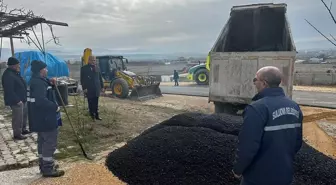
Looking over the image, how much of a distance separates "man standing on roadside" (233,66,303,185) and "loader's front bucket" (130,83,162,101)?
432 inches

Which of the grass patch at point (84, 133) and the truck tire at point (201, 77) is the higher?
the truck tire at point (201, 77)

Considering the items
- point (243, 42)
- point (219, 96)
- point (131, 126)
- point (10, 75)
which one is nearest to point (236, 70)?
point (219, 96)

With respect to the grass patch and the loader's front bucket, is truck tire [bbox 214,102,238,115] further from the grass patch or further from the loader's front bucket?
the loader's front bucket

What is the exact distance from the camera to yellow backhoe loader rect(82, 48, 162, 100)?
1355cm

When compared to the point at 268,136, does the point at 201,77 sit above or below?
below

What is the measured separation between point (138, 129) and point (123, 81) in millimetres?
6238

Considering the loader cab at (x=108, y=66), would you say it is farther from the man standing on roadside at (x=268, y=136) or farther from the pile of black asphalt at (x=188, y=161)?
the man standing on roadside at (x=268, y=136)

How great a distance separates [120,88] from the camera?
13617mm

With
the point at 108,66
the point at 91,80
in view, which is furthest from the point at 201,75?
the point at 91,80

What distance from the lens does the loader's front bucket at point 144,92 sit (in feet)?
44.4

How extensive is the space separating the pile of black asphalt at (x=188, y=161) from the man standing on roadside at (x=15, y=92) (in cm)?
245

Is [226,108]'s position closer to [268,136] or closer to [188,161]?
[188,161]

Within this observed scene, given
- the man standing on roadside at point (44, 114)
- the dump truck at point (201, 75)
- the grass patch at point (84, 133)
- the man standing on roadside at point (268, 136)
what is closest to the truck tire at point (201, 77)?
the dump truck at point (201, 75)

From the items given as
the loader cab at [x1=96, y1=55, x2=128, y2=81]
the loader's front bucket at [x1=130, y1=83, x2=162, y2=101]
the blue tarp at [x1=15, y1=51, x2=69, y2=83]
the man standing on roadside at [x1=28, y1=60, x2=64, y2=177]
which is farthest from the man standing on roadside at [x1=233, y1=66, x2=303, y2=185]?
the blue tarp at [x1=15, y1=51, x2=69, y2=83]
